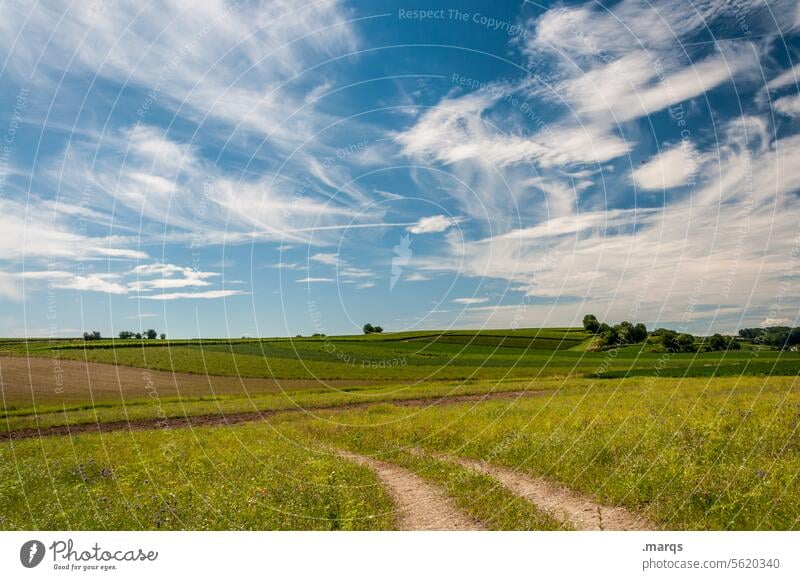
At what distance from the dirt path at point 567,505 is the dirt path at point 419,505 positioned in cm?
178

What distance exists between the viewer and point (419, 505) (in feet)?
42.0

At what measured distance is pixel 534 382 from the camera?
5547cm

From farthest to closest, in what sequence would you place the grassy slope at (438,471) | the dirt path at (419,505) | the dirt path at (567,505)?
the dirt path at (419,505) → the grassy slope at (438,471) → the dirt path at (567,505)

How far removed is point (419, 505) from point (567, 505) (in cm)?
345

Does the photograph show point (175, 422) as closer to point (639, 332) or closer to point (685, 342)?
point (639, 332)

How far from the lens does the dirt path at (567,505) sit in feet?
36.1

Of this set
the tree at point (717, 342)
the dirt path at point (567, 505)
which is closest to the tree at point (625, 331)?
the tree at point (717, 342)

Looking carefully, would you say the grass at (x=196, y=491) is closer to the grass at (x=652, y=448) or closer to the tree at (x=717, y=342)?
the grass at (x=652, y=448)

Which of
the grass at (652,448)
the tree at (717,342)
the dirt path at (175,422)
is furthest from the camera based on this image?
→ the tree at (717,342)

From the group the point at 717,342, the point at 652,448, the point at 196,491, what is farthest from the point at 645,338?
the point at 196,491

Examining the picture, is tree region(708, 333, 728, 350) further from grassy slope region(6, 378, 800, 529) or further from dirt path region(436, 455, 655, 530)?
dirt path region(436, 455, 655, 530)

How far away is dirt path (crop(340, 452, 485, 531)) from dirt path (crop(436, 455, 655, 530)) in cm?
178
